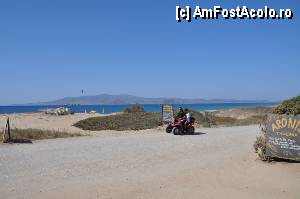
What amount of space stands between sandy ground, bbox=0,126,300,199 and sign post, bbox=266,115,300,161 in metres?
0.39

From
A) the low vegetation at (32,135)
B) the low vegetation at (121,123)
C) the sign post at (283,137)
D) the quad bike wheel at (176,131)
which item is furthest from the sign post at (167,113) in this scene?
the sign post at (283,137)

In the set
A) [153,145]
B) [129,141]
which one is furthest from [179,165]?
[129,141]

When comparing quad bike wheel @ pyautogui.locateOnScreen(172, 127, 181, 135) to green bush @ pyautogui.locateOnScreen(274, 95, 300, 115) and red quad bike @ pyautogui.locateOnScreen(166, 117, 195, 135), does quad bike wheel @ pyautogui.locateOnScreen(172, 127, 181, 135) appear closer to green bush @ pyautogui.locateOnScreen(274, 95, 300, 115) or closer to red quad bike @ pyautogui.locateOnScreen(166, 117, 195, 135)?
red quad bike @ pyautogui.locateOnScreen(166, 117, 195, 135)

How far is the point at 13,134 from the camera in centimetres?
2291

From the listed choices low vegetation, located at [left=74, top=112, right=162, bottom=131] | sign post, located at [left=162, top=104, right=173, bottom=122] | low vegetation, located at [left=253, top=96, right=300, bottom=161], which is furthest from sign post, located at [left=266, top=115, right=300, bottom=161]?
low vegetation, located at [left=74, top=112, right=162, bottom=131]

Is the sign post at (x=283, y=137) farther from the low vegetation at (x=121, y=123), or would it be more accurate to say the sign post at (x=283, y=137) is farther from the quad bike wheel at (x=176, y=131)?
the low vegetation at (x=121, y=123)

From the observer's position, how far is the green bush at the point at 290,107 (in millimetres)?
14102

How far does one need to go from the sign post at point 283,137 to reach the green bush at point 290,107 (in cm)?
32

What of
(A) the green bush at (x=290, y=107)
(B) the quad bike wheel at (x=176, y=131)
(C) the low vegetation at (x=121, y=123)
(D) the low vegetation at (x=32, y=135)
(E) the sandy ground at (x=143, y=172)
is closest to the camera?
(E) the sandy ground at (x=143, y=172)

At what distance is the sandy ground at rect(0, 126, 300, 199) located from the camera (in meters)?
10.6

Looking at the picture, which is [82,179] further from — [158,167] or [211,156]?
[211,156]

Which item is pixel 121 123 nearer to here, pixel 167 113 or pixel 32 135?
pixel 167 113

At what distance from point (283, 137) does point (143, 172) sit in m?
4.32

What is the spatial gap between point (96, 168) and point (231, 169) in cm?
392
